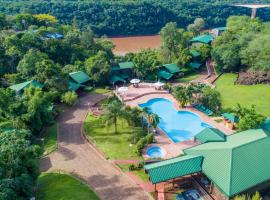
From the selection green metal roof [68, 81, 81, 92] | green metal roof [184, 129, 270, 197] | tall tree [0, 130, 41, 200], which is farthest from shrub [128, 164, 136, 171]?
green metal roof [68, 81, 81, 92]

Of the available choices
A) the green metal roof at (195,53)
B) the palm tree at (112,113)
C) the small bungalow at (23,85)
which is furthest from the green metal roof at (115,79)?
the palm tree at (112,113)

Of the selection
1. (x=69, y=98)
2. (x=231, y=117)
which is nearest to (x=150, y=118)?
(x=231, y=117)

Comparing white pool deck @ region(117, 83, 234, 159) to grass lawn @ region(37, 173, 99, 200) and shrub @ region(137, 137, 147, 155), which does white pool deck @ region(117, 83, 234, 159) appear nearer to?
shrub @ region(137, 137, 147, 155)

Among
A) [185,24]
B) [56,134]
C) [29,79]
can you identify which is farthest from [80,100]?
[185,24]

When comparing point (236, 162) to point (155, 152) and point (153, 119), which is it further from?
point (153, 119)

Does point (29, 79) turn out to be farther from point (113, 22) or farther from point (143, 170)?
point (113, 22)
